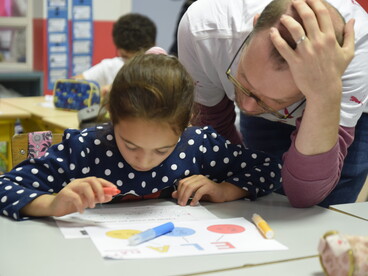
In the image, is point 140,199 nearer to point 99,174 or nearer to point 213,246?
point 99,174

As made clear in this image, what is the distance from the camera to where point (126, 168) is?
1252 mm

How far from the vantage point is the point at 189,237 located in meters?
1.02

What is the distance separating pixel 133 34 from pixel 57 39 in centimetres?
115

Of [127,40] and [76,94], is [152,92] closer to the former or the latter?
[76,94]

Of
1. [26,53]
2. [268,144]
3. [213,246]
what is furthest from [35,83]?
[213,246]

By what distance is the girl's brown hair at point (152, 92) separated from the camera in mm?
1129

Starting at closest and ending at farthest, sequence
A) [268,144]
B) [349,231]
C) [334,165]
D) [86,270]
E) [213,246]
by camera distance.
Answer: [86,270], [213,246], [349,231], [334,165], [268,144]

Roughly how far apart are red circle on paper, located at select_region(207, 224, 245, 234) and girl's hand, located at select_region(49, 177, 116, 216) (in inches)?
8.0

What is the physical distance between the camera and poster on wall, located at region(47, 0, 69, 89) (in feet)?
15.0

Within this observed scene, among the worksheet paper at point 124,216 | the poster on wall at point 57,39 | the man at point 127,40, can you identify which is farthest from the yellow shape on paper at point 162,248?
the poster on wall at point 57,39

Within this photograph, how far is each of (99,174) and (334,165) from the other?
1.66 feet

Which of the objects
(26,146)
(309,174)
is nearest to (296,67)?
(309,174)

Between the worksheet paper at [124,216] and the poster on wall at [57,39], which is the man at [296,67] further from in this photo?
the poster on wall at [57,39]

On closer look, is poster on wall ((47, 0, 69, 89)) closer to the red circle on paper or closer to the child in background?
the child in background
